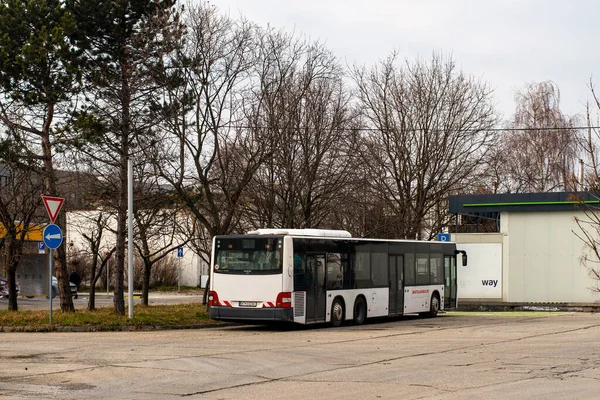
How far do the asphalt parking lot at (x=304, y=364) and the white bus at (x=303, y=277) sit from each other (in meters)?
1.12

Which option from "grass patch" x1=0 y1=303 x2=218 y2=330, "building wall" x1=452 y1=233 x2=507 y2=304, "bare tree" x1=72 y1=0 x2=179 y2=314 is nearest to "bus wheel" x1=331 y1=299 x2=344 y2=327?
"grass patch" x1=0 y1=303 x2=218 y2=330

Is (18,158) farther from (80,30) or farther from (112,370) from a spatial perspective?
(112,370)

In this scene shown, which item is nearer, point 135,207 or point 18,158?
point 18,158

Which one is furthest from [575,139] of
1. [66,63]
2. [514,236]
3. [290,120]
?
[66,63]

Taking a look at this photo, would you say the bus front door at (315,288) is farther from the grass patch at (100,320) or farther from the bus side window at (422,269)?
the bus side window at (422,269)

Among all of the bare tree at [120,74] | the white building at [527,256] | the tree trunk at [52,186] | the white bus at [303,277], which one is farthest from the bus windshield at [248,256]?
the white building at [527,256]

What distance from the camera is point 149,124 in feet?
86.8

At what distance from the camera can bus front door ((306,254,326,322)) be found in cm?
2491

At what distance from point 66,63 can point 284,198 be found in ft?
30.7

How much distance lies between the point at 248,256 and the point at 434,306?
1045 centimetres

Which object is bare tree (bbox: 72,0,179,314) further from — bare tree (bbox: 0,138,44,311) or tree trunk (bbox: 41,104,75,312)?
bare tree (bbox: 0,138,44,311)

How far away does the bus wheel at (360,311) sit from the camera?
89.6 feet

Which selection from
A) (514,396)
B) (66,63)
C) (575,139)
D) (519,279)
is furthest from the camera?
(575,139)

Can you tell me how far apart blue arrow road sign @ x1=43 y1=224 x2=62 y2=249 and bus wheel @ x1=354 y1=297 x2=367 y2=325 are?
9.33m
